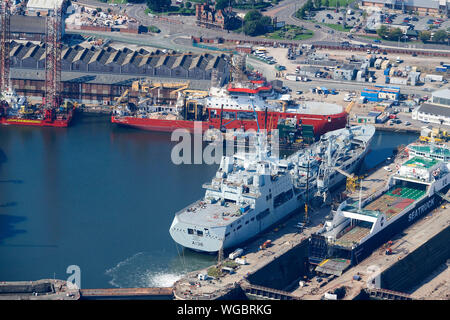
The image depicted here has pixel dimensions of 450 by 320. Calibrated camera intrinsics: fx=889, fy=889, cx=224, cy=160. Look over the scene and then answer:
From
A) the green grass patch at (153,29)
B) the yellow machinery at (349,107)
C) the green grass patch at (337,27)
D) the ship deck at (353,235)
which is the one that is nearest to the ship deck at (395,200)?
the ship deck at (353,235)

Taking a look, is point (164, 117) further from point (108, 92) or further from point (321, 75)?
point (321, 75)

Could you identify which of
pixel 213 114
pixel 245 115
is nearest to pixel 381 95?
pixel 245 115

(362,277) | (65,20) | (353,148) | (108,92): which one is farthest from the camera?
(65,20)

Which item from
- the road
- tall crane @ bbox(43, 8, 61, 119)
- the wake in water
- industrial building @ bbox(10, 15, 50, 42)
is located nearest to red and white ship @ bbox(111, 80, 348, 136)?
tall crane @ bbox(43, 8, 61, 119)

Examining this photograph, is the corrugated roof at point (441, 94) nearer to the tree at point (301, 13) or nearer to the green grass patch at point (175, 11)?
the tree at point (301, 13)

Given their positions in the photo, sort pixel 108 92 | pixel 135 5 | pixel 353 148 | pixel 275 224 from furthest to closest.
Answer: pixel 135 5 < pixel 108 92 < pixel 353 148 < pixel 275 224

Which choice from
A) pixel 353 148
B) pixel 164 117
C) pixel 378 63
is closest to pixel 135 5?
pixel 378 63
